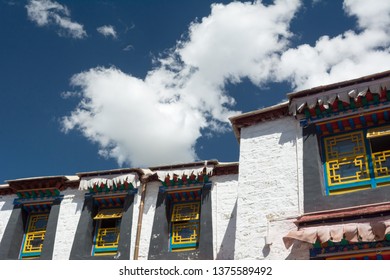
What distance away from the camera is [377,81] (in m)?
8.02

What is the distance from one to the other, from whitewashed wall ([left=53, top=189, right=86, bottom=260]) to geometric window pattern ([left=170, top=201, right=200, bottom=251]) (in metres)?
2.61

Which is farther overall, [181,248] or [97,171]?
[97,171]

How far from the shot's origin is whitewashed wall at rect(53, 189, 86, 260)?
1081cm

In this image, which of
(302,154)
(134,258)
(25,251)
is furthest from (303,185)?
(25,251)

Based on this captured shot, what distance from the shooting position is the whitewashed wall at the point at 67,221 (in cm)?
1081

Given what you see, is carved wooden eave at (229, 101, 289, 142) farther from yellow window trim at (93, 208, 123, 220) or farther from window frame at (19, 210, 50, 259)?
window frame at (19, 210, 50, 259)

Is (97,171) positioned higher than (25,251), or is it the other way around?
(97,171)

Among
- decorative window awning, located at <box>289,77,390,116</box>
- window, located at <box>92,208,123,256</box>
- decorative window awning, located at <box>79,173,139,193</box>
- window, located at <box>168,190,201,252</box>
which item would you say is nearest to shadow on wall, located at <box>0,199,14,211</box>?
decorative window awning, located at <box>79,173,139,193</box>

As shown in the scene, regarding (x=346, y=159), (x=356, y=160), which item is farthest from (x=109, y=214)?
(x=356, y=160)

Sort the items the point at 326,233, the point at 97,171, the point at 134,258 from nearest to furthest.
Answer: the point at 326,233, the point at 134,258, the point at 97,171

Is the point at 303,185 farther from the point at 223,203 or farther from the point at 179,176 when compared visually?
the point at 179,176

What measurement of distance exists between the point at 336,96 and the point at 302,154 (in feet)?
4.23

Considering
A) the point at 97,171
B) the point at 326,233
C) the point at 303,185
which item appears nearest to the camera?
the point at 326,233

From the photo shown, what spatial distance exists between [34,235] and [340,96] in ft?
28.3
